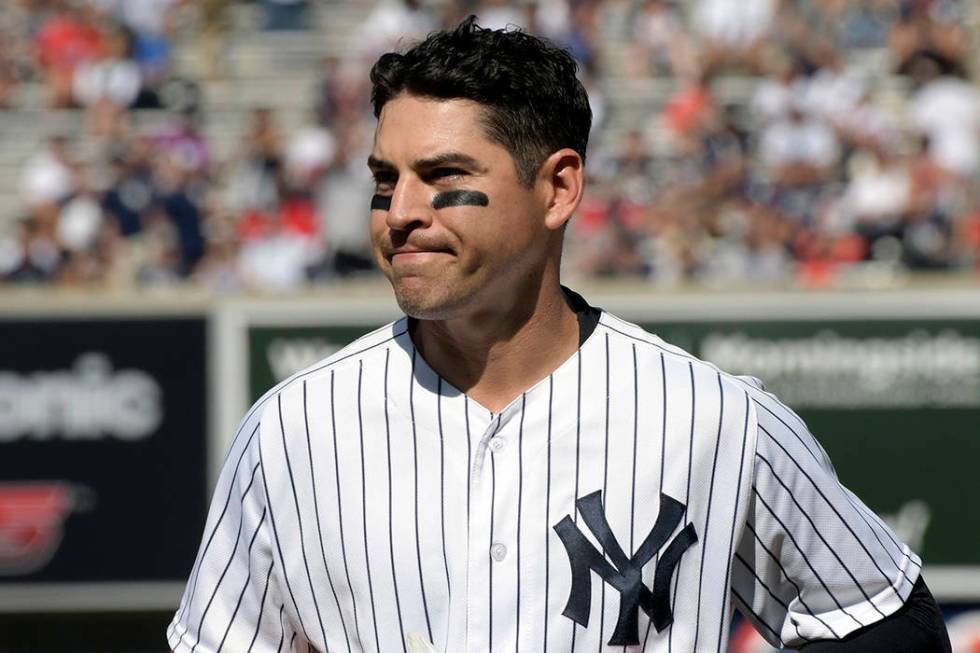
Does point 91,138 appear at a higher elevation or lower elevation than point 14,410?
higher

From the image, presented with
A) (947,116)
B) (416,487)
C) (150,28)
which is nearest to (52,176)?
(150,28)

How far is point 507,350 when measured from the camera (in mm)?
2594

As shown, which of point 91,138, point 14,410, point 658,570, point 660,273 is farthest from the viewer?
point 91,138

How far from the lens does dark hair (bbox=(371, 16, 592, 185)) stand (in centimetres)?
245

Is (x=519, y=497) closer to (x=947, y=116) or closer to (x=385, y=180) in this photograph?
(x=385, y=180)

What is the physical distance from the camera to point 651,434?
250 cm

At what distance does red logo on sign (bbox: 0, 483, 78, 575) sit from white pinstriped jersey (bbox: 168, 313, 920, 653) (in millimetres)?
4732

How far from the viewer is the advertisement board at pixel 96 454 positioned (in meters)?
7.09

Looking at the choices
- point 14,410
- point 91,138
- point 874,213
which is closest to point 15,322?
point 14,410

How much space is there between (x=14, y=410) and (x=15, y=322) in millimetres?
411

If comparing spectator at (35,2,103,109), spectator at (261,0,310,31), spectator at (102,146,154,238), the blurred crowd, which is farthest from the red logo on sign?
spectator at (261,0,310,31)

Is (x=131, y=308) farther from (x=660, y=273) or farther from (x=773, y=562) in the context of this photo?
(x=773, y=562)

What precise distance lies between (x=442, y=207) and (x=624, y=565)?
2.10 feet

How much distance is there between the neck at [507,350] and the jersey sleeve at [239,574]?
34 cm
